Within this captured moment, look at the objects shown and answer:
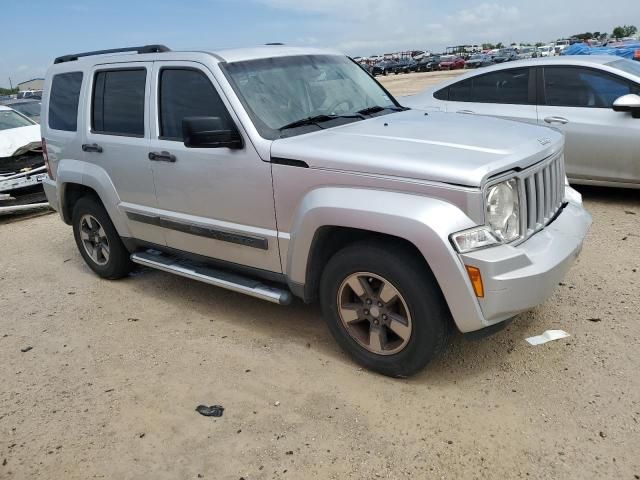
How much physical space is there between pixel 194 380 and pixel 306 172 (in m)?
1.46

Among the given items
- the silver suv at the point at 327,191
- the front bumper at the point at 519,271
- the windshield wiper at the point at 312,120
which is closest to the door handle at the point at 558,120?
the silver suv at the point at 327,191

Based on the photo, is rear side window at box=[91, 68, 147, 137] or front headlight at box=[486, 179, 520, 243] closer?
front headlight at box=[486, 179, 520, 243]

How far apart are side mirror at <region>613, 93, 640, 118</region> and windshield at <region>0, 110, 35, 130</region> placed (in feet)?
28.8

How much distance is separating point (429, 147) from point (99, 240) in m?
3.47

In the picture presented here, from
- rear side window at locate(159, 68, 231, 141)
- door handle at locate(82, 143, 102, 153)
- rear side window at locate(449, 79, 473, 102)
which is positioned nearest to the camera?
rear side window at locate(159, 68, 231, 141)

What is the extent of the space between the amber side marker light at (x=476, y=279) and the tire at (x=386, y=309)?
9.7 inches

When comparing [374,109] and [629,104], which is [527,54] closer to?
[629,104]

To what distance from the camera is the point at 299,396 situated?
333 cm

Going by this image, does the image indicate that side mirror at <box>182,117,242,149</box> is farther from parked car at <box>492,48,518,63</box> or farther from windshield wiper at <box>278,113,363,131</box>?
parked car at <box>492,48,518,63</box>

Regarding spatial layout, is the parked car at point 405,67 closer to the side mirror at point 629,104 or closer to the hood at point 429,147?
the side mirror at point 629,104

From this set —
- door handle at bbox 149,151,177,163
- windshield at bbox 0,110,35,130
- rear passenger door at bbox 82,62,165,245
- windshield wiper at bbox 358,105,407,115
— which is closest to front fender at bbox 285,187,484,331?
windshield wiper at bbox 358,105,407,115

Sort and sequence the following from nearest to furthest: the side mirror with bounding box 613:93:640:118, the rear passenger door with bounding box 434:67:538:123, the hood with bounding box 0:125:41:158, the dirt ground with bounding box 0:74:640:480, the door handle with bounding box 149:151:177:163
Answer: the dirt ground with bounding box 0:74:640:480, the door handle with bounding box 149:151:177:163, the side mirror with bounding box 613:93:640:118, the rear passenger door with bounding box 434:67:538:123, the hood with bounding box 0:125:41:158

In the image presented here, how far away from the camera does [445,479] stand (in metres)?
2.60

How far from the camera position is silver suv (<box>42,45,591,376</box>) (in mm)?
2939
